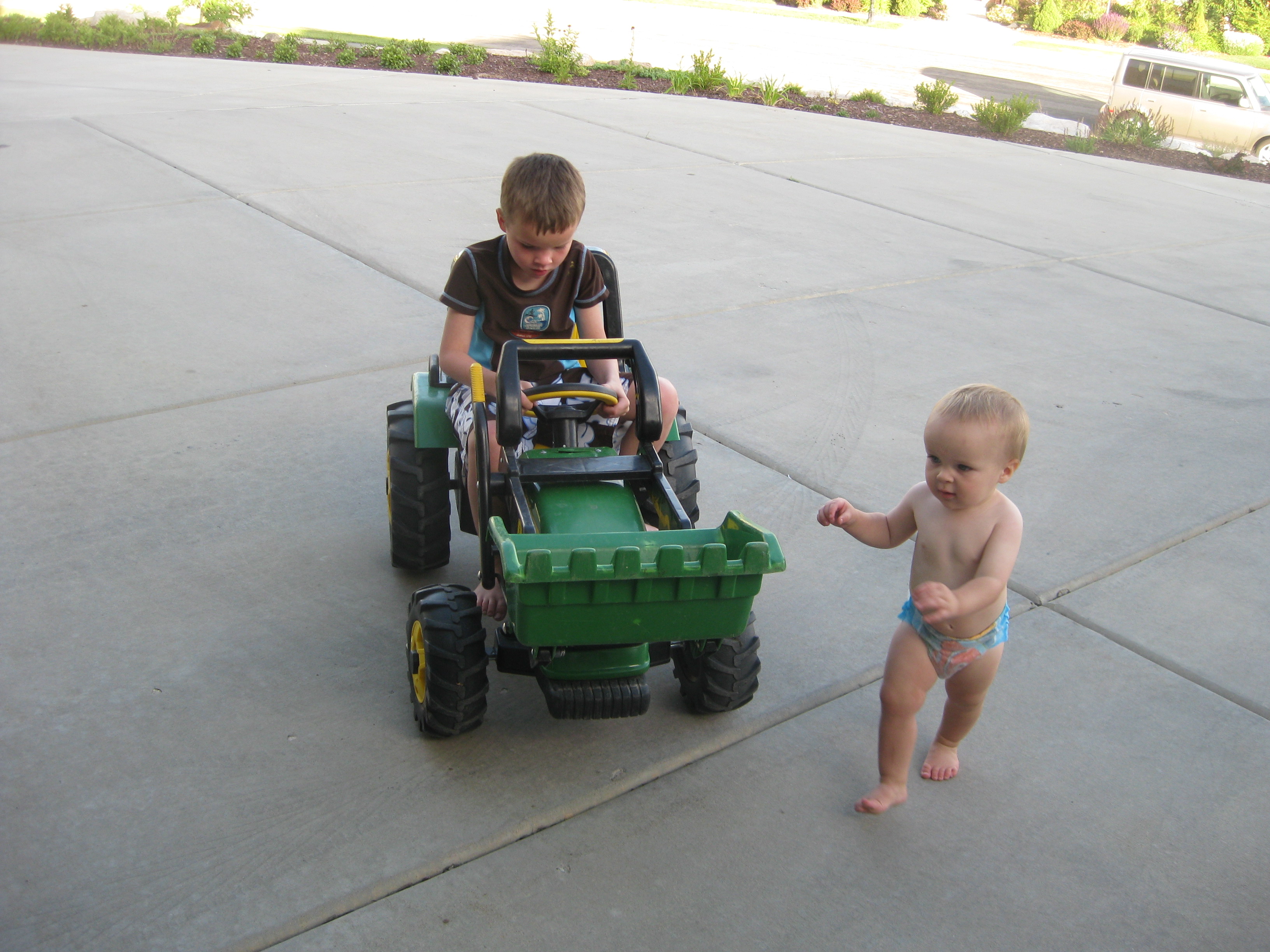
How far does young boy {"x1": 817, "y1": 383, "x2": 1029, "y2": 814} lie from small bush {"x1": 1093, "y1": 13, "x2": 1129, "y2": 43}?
125 feet

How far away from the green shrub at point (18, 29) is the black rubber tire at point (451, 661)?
14.9 m

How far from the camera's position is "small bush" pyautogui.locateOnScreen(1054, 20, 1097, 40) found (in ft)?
118

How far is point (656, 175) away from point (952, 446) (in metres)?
6.29

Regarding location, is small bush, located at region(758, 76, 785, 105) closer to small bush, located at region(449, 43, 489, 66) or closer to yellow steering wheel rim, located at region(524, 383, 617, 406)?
small bush, located at region(449, 43, 489, 66)

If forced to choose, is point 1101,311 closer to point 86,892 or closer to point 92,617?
point 92,617

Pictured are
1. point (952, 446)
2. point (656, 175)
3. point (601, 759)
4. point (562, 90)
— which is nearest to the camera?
point (952, 446)

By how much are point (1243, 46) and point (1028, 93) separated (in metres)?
17.1

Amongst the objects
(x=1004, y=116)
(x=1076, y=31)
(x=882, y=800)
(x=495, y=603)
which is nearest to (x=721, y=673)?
(x=882, y=800)

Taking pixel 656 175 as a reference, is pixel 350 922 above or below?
below

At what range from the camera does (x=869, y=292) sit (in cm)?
601

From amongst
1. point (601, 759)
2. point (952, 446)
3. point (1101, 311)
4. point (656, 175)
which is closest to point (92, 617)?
point (601, 759)

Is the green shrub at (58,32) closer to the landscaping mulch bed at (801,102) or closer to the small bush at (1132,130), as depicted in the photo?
the landscaping mulch bed at (801,102)

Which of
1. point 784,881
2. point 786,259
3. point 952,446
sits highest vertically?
point 952,446

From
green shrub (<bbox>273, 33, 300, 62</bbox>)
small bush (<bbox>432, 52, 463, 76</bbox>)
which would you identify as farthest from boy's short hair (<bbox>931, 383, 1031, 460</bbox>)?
green shrub (<bbox>273, 33, 300, 62</bbox>)
